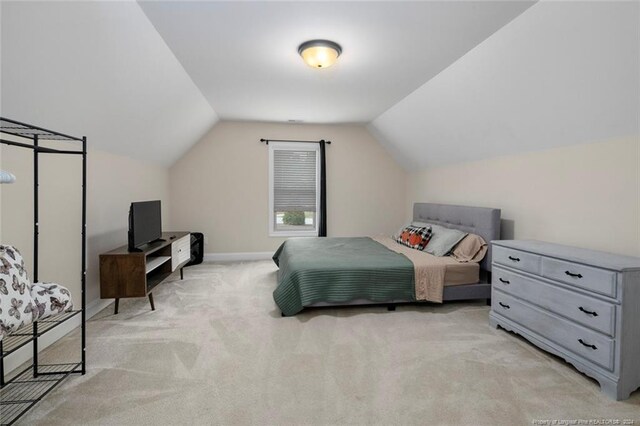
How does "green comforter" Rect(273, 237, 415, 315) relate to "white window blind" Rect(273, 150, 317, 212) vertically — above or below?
below

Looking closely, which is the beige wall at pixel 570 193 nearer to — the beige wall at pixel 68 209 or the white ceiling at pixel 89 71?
the white ceiling at pixel 89 71

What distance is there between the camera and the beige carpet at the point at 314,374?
1752mm

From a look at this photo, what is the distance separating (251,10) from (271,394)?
2.50 metres

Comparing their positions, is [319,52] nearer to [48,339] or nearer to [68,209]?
[68,209]

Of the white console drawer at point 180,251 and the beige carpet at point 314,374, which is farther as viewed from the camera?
the white console drawer at point 180,251

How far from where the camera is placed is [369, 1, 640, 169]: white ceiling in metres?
2.02

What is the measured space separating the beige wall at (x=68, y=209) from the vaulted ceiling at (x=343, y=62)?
29 cm

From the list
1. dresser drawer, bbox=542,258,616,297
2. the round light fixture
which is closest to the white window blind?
the round light fixture

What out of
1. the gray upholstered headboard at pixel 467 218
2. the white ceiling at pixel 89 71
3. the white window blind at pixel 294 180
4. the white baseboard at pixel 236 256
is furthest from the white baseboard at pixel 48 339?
the gray upholstered headboard at pixel 467 218

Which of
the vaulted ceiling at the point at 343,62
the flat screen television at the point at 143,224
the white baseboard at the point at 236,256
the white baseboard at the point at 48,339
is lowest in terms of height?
the white baseboard at the point at 48,339

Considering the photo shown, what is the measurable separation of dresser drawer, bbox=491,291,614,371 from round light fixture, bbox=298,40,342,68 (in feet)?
8.29

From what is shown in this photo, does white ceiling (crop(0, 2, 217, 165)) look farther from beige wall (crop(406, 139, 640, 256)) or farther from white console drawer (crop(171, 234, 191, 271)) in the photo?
beige wall (crop(406, 139, 640, 256))

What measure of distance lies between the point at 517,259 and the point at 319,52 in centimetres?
237

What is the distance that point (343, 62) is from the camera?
3076mm
